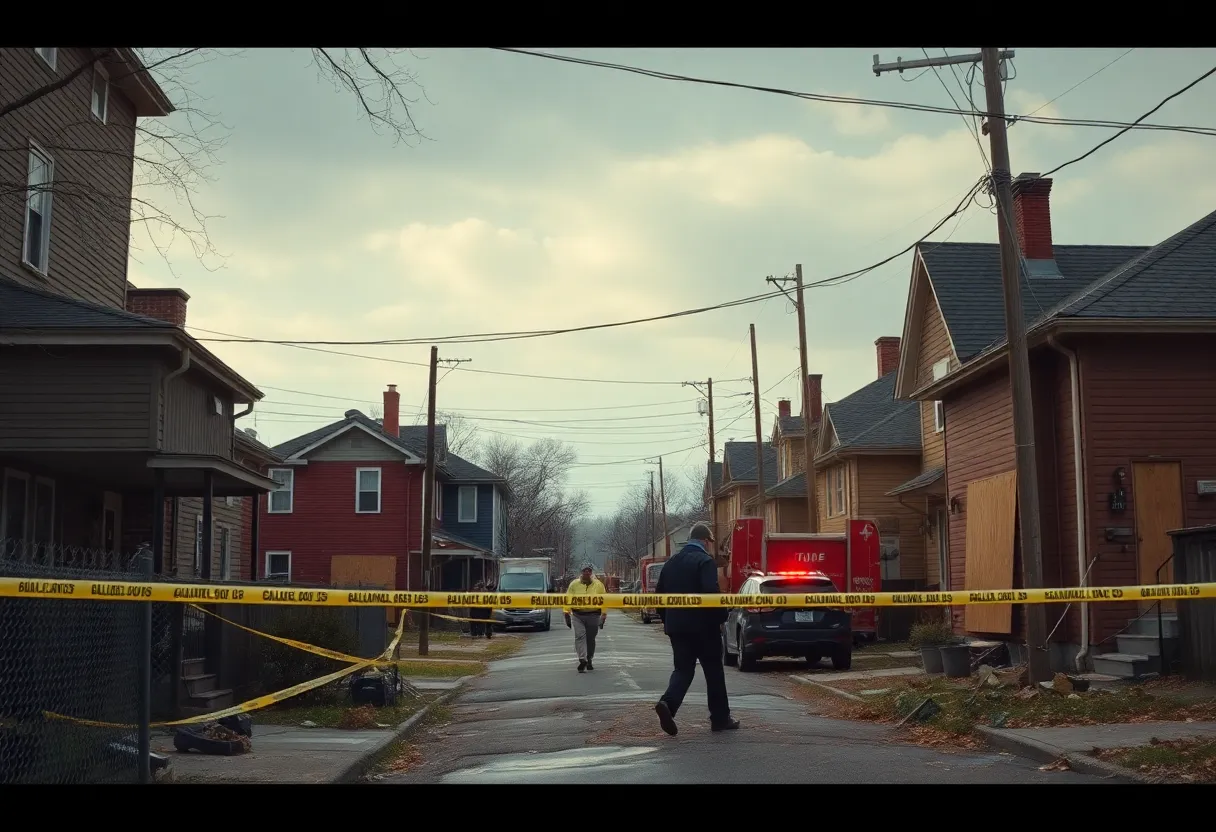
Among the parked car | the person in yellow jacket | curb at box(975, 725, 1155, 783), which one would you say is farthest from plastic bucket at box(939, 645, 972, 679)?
curb at box(975, 725, 1155, 783)

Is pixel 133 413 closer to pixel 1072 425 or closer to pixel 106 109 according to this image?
pixel 106 109

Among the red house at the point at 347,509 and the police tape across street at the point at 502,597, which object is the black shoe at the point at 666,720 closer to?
the police tape across street at the point at 502,597

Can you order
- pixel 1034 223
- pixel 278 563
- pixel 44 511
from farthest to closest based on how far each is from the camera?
pixel 278 563, pixel 1034 223, pixel 44 511

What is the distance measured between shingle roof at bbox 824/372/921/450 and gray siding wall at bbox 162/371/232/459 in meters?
21.1

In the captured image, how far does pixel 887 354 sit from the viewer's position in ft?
156

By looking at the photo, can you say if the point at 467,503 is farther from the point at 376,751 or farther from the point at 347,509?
the point at 376,751

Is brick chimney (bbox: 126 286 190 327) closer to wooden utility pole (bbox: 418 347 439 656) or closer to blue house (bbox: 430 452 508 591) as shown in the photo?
wooden utility pole (bbox: 418 347 439 656)

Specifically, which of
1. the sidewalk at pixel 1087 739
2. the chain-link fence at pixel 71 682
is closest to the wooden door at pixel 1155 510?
the sidewalk at pixel 1087 739

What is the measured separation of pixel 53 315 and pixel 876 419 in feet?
99.0

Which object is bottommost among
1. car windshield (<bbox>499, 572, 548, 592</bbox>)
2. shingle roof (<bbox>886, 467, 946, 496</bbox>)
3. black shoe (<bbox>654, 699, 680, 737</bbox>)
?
black shoe (<bbox>654, 699, 680, 737</bbox>)

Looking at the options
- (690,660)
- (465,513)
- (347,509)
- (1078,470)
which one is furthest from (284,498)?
(690,660)

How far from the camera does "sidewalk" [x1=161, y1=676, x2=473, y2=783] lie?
9906 millimetres

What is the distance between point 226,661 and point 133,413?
375cm
